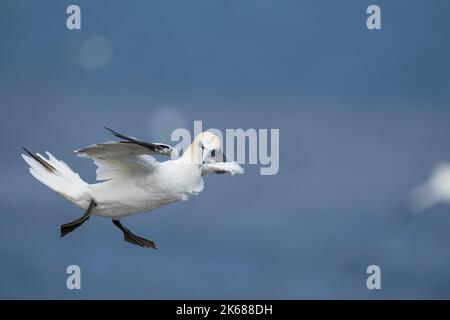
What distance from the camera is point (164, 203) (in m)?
11.2

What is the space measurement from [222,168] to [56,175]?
169cm

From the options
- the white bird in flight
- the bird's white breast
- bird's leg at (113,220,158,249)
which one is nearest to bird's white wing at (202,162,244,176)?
the white bird in flight

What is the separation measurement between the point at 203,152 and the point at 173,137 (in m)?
0.59

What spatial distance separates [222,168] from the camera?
11.8 metres

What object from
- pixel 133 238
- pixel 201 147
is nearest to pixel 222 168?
pixel 201 147

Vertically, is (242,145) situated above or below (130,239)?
above

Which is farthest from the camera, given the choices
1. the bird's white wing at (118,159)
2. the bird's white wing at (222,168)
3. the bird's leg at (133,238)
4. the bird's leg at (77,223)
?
the bird's leg at (133,238)

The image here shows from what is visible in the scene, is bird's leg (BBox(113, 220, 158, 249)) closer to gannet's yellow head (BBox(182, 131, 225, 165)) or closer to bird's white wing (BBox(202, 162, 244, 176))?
bird's white wing (BBox(202, 162, 244, 176))

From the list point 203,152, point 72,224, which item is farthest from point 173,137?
point 72,224

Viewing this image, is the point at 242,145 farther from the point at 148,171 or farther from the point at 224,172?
the point at 148,171

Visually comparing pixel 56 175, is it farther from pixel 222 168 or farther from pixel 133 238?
pixel 222 168

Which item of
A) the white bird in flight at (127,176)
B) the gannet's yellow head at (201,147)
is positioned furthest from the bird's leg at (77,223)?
the gannet's yellow head at (201,147)

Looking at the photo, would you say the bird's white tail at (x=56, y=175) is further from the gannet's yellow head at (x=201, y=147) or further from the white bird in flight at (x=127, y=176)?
the gannet's yellow head at (x=201, y=147)

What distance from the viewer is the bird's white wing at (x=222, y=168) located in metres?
11.7
